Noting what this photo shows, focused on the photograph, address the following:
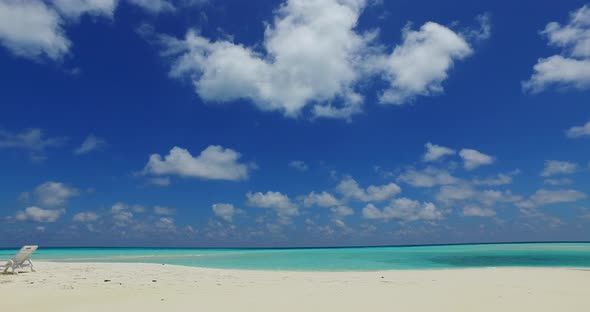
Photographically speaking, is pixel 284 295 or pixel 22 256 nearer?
pixel 284 295

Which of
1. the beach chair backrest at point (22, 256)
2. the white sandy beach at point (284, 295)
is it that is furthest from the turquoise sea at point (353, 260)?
the beach chair backrest at point (22, 256)

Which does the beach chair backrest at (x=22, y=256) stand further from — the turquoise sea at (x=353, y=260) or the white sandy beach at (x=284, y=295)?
the turquoise sea at (x=353, y=260)

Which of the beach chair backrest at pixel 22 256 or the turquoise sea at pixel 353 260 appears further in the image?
the turquoise sea at pixel 353 260

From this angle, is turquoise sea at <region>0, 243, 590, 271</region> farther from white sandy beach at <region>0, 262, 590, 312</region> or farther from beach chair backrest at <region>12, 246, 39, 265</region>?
beach chair backrest at <region>12, 246, 39, 265</region>

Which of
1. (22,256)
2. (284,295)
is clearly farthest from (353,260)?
(284,295)

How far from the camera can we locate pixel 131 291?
11.5m

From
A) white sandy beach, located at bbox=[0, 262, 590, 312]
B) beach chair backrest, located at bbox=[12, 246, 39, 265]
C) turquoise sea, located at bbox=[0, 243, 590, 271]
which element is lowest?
turquoise sea, located at bbox=[0, 243, 590, 271]

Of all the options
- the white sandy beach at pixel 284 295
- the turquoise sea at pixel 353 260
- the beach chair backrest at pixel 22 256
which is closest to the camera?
the white sandy beach at pixel 284 295

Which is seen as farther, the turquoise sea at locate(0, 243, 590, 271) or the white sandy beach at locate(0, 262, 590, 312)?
the turquoise sea at locate(0, 243, 590, 271)

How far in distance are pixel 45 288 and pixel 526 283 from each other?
16215 millimetres

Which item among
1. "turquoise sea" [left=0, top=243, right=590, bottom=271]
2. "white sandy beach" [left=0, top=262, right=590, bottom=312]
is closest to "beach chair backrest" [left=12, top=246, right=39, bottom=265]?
"white sandy beach" [left=0, top=262, right=590, bottom=312]

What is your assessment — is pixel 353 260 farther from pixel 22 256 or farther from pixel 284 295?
pixel 284 295

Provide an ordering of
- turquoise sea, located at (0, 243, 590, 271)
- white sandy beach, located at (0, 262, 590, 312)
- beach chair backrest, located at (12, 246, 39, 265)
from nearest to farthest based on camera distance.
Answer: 1. white sandy beach, located at (0, 262, 590, 312)
2. beach chair backrest, located at (12, 246, 39, 265)
3. turquoise sea, located at (0, 243, 590, 271)

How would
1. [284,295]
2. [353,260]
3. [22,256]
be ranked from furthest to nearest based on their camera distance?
[353,260], [22,256], [284,295]
